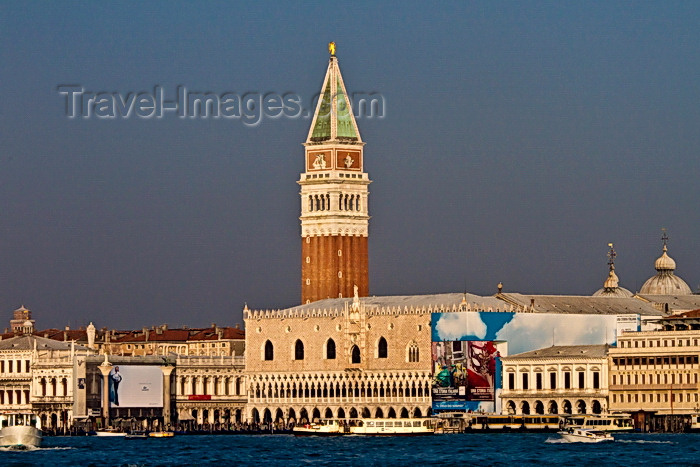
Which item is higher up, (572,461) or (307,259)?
(307,259)

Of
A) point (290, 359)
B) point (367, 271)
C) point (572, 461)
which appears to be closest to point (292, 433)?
point (290, 359)

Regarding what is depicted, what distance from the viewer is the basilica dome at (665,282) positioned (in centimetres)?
18288

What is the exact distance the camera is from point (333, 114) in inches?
6934

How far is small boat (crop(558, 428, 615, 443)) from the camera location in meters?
132

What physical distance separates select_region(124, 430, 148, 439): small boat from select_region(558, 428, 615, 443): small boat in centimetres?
3478

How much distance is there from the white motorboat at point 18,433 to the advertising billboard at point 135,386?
40255 mm

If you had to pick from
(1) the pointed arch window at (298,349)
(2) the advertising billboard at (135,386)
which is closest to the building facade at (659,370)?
(1) the pointed arch window at (298,349)

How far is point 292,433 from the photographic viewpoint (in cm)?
15950

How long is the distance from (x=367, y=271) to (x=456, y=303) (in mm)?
17342

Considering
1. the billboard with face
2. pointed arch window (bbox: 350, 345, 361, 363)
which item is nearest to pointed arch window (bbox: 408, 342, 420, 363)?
the billboard with face

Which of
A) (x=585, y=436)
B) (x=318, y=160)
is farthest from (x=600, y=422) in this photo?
(x=318, y=160)

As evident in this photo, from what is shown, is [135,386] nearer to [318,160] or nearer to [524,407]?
[318,160]

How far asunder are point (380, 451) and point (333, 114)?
53.3 metres

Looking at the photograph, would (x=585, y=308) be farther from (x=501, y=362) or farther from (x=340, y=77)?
(x=340, y=77)
